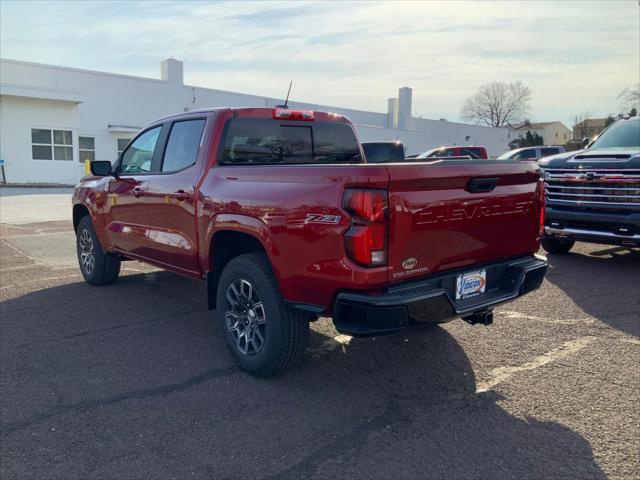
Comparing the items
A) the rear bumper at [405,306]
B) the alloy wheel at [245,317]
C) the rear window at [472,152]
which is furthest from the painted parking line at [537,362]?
the rear window at [472,152]

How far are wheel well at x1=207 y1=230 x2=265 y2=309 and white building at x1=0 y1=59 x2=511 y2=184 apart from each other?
24013mm

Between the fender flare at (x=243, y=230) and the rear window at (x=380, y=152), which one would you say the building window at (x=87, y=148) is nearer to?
the rear window at (x=380, y=152)

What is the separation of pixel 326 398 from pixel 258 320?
0.74m

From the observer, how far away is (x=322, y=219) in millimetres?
3236

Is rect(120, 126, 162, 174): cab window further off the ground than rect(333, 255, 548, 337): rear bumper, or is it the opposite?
rect(120, 126, 162, 174): cab window

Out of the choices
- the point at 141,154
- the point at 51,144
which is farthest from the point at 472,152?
the point at 51,144

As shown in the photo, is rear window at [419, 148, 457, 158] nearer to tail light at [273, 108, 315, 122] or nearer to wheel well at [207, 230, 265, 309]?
tail light at [273, 108, 315, 122]

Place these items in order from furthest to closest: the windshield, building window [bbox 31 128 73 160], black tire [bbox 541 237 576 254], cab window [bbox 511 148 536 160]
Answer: building window [bbox 31 128 73 160] < cab window [bbox 511 148 536 160] < black tire [bbox 541 237 576 254] < the windshield

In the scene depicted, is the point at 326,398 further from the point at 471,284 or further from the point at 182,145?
the point at 182,145

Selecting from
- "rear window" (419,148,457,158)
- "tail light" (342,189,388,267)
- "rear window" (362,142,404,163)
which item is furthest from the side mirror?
"rear window" (419,148,457,158)

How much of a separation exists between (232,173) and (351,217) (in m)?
1.31

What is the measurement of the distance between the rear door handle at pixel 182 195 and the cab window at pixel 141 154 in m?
0.86

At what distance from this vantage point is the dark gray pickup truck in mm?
6738

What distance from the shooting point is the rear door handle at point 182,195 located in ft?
14.9
